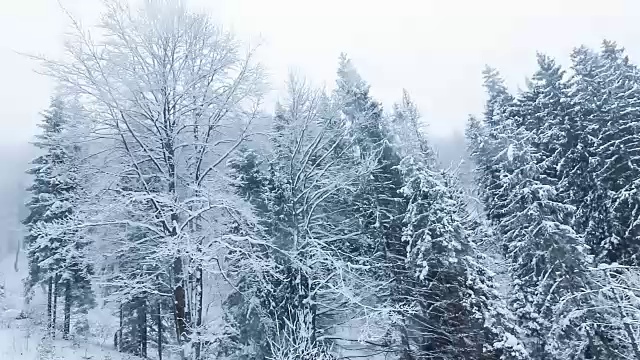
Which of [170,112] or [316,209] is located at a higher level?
[170,112]

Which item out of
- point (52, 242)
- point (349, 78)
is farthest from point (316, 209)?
point (52, 242)

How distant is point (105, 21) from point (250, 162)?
939cm

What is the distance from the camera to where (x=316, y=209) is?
1825 centimetres

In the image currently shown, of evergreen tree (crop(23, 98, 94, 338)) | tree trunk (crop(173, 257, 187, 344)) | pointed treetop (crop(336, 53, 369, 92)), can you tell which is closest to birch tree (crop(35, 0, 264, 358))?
tree trunk (crop(173, 257, 187, 344))

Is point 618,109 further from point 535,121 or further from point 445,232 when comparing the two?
point 445,232

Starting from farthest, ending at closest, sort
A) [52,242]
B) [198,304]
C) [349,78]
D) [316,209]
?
[52,242], [349,78], [316,209], [198,304]

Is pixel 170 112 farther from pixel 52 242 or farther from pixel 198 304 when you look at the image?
pixel 52 242

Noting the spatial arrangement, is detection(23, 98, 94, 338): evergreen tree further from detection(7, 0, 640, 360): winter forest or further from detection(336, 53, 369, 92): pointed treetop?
detection(336, 53, 369, 92): pointed treetop

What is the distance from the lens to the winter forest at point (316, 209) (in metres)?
11.5

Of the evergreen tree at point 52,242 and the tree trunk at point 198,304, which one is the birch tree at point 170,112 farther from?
the evergreen tree at point 52,242

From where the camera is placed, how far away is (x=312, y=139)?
58.5 ft

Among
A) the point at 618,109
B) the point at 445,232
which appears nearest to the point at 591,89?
the point at 618,109

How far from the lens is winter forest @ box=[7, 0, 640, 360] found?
11.5 metres

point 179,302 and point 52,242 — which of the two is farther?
point 52,242
